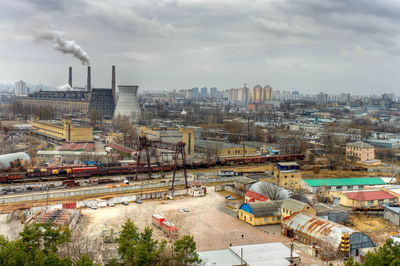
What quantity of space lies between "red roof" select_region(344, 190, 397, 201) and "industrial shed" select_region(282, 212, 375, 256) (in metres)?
3.65

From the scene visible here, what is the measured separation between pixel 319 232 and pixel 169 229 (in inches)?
152

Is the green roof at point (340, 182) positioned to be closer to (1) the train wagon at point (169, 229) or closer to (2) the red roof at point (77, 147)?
(1) the train wagon at point (169, 229)

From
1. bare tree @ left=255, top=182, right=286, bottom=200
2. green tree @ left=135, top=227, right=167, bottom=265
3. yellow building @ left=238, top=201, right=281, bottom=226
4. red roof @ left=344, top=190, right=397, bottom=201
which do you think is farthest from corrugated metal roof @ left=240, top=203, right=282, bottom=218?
green tree @ left=135, top=227, right=167, bottom=265

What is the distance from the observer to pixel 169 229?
9945 millimetres

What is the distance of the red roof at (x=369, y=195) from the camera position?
13.4 m

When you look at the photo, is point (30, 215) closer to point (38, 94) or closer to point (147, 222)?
point (147, 222)

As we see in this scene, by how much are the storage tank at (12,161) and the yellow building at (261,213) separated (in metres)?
11.4

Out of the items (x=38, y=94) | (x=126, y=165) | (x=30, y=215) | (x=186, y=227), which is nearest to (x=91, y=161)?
(x=126, y=165)

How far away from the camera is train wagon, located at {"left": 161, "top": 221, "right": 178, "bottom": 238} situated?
32.2ft

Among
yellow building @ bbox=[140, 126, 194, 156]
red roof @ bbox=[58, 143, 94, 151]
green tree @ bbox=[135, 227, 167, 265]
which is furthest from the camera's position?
yellow building @ bbox=[140, 126, 194, 156]

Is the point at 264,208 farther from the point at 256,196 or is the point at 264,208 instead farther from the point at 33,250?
the point at 33,250

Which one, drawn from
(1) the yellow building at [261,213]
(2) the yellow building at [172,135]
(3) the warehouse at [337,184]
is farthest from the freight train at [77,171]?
(1) the yellow building at [261,213]

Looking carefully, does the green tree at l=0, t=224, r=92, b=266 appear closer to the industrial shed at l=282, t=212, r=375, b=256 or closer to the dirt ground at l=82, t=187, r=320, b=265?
the dirt ground at l=82, t=187, r=320, b=265

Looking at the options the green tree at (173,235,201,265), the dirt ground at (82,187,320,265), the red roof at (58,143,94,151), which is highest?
the green tree at (173,235,201,265)
